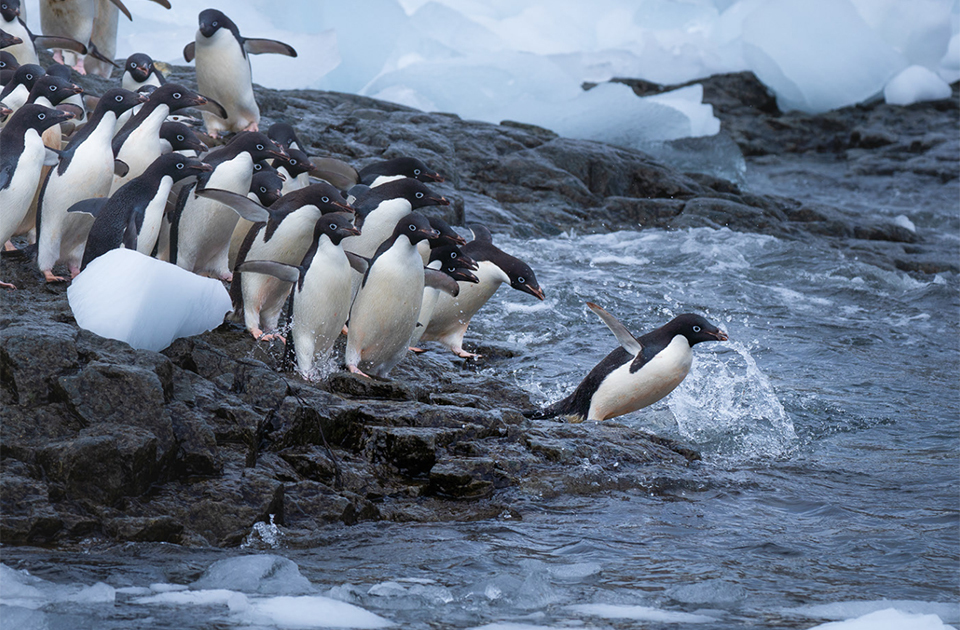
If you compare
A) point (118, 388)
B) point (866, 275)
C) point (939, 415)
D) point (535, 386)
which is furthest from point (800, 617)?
point (866, 275)

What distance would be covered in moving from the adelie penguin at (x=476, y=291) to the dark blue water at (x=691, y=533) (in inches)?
17.3

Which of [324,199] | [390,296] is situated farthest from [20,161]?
[390,296]

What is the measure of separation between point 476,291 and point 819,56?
15467 mm

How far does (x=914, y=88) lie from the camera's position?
1977cm

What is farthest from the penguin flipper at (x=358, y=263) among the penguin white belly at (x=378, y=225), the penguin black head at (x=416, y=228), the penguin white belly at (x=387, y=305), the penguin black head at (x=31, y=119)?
the penguin black head at (x=31, y=119)

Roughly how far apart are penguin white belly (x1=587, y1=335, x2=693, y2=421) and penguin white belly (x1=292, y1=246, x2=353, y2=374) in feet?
4.86

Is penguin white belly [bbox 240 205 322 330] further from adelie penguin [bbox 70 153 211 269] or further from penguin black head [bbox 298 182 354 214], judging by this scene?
adelie penguin [bbox 70 153 211 269]

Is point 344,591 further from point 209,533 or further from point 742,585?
point 742,585

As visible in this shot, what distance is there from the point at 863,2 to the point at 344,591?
76.8 feet

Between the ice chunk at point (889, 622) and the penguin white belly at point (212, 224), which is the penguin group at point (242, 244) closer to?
the penguin white belly at point (212, 224)

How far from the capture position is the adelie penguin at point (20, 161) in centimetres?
458

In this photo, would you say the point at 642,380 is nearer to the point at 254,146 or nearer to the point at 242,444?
the point at 254,146

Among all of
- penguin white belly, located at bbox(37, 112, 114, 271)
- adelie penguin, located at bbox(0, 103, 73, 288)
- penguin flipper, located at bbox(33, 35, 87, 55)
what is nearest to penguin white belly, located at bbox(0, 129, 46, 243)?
adelie penguin, located at bbox(0, 103, 73, 288)

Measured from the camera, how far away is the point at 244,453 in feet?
11.6
